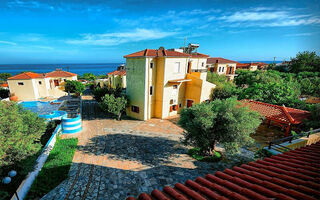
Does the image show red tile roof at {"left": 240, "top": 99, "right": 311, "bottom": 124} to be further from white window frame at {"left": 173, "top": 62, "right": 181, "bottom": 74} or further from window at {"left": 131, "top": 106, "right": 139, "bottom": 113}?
window at {"left": 131, "top": 106, "right": 139, "bottom": 113}

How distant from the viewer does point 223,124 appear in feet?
38.6

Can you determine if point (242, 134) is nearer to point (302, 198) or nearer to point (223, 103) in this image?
point (223, 103)

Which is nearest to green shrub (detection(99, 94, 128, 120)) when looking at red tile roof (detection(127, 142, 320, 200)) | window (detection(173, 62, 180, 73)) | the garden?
window (detection(173, 62, 180, 73))

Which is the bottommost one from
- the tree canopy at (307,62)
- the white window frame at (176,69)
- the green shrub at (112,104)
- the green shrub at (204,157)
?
the green shrub at (204,157)

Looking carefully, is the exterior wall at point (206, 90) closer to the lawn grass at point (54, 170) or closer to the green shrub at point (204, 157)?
the green shrub at point (204, 157)

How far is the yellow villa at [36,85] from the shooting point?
98.9 ft

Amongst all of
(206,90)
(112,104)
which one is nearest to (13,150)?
(112,104)

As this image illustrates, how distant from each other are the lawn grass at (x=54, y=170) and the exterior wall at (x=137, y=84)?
963cm

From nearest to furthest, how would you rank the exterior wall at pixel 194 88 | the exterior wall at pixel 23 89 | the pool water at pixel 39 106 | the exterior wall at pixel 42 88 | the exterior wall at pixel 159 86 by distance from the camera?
the exterior wall at pixel 159 86
the exterior wall at pixel 194 88
the pool water at pixel 39 106
the exterior wall at pixel 23 89
the exterior wall at pixel 42 88

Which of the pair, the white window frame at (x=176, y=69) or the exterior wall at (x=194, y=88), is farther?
the exterior wall at (x=194, y=88)

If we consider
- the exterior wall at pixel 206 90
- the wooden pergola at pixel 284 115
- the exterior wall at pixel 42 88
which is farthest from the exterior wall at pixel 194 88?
the exterior wall at pixel 42 88

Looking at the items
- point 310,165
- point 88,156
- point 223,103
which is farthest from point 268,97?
point 88,156

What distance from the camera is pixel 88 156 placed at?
12828 millimetres

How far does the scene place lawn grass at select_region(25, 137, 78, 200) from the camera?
9281 mm
